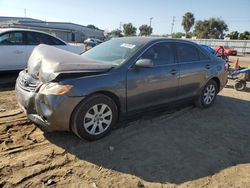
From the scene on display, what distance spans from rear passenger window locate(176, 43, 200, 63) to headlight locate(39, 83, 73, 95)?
263 cm

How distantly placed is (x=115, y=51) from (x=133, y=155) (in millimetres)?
2017

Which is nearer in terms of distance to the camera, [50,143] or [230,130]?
[50,143]

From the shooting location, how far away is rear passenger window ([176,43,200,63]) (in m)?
5.43

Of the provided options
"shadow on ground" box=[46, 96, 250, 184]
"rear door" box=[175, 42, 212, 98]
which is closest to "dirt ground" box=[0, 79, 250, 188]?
"shadow on ground" box=[46, 96, 250, 184]

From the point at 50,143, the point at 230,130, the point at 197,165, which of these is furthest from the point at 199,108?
the point at 50,143

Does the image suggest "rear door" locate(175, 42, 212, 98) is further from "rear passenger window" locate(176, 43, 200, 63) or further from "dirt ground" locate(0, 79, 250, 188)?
"dirt ground" locate(0, 79, 250, 188)

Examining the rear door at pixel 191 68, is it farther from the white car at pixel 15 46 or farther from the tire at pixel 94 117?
the white car at pixel 15 46

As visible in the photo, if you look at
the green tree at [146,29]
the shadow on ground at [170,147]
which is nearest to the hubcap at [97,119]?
the shadow on ground at [170,147]

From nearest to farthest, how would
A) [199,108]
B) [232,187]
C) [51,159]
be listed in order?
[232,187], [51,159], [199,108]

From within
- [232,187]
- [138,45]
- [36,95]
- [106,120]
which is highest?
[138,45]

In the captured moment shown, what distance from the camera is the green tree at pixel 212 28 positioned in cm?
7488

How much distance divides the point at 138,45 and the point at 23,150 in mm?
2589

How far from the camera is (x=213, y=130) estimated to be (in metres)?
4.95

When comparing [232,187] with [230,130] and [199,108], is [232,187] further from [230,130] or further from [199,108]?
[199,108]
